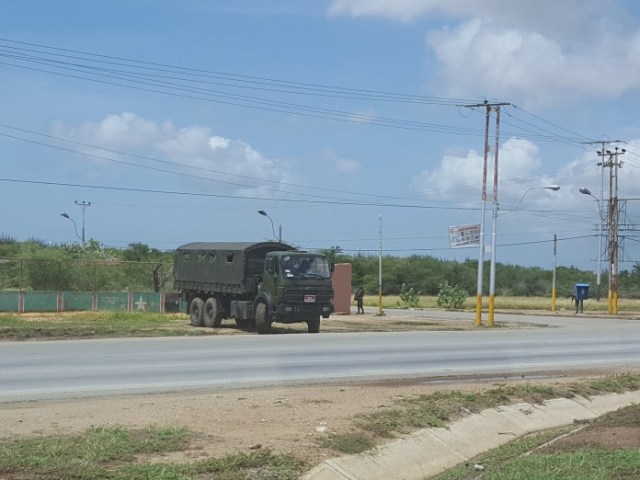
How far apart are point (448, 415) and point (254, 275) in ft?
59.2

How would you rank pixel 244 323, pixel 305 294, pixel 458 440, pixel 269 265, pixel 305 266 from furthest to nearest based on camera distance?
1. pixel 244 323
2. pixel 305 266
3. pixel 269 265
4. pixel 305 294
5. pixel 458 440

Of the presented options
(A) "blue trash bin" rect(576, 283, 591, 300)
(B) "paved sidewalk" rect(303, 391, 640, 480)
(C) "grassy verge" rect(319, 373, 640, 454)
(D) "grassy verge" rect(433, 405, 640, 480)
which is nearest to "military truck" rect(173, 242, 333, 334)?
(C) "grassy verge" rect(319, 373, 640, 454)

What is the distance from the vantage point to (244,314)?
29312 mm

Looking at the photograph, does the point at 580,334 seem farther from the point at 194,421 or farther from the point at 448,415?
the point at 194,421

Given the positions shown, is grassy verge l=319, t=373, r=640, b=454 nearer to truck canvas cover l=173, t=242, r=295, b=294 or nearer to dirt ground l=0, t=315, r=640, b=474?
dirt ground l=0, t=315, r=640, b=474

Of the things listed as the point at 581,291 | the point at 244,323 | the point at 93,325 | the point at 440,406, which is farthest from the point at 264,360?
the point at 581,291

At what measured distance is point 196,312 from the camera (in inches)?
1251

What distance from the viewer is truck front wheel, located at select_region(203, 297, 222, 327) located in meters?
30.6

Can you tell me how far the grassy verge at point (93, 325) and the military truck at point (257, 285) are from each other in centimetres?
122

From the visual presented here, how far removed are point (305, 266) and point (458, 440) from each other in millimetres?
17590

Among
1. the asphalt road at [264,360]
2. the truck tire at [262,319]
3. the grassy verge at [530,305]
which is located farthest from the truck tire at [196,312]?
the grassy verge at [530,305]

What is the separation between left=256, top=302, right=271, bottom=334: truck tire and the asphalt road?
4.28 feet

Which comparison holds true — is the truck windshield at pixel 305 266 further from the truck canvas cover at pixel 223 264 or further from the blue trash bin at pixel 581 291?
the blue trash bin at pixel 581 291

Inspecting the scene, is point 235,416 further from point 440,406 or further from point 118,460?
point 440,406
